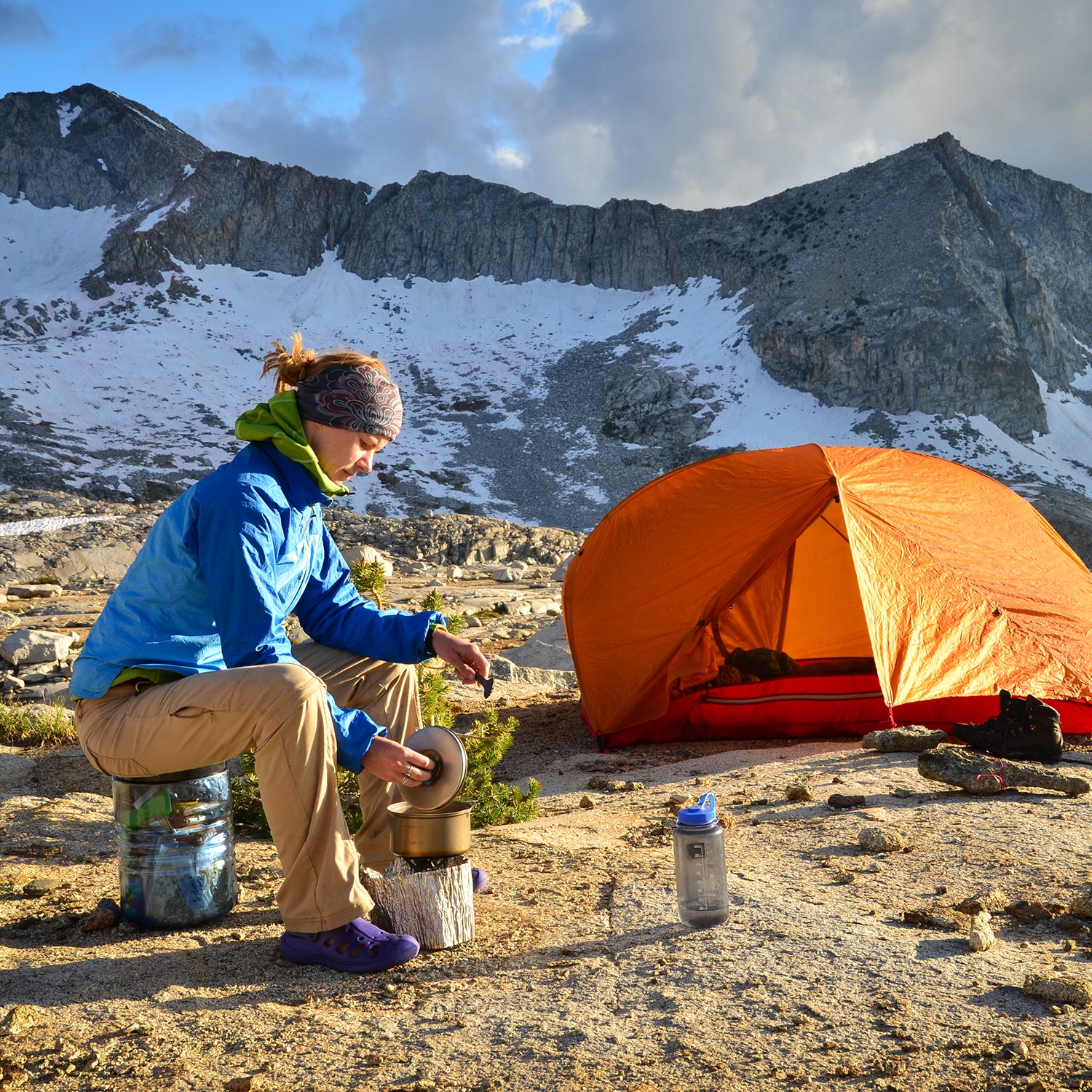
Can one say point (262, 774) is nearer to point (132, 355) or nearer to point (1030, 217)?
point (132, 355)

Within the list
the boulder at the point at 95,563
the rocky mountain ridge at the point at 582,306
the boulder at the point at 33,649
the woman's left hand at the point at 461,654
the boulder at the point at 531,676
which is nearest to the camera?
the woman's left hand at the point at 461,654

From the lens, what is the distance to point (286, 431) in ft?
10.1

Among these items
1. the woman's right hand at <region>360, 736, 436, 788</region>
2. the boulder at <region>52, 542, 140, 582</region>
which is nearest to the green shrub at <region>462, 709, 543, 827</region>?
the woman's right hand at <region>360, 736, 436, 788</region>

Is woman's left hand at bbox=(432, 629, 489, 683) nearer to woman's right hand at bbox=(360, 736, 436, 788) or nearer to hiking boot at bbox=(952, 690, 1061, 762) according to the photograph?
woman's right hand at bbox=(360, 736, 436, 788)

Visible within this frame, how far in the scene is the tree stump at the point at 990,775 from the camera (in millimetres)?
4613

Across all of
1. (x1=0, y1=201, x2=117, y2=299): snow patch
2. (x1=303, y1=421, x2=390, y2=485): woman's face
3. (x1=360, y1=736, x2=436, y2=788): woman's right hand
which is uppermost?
(x1=0, y1=201, x2=117, y2=299): snow patch

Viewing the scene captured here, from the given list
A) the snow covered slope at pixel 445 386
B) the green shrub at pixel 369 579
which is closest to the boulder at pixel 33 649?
the green shrub at pixel 369 579

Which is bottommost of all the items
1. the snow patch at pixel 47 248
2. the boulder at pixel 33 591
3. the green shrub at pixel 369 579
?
the green shrub at pixel 369 579

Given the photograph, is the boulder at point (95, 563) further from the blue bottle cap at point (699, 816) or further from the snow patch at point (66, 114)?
the snow patch at point (66, 114)

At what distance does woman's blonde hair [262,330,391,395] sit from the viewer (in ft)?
10.4

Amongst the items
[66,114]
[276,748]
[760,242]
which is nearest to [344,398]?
[276,748]

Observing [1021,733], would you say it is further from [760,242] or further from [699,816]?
[760,242]

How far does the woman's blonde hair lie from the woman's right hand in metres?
1.22

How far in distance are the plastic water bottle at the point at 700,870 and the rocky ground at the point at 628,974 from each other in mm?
66
